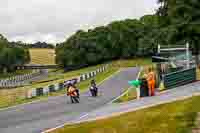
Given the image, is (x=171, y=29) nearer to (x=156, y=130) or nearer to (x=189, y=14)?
(x=189, y=14)

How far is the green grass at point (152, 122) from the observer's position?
1432 centimetres

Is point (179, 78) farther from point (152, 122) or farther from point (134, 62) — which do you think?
point (134, 62)

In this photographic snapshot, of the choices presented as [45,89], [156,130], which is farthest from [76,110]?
[45,89]

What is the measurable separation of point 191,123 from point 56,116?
32.1ft

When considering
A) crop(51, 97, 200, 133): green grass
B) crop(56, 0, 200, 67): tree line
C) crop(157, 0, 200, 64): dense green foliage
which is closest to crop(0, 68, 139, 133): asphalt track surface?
crop(51, 97, 200, 133): green grass

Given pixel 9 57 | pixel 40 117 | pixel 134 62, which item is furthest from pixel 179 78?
pixel 9 57

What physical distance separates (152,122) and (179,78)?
12596 millimetres

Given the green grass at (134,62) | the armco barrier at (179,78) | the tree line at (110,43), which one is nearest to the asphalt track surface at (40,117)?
the armco barrier at (179,78)

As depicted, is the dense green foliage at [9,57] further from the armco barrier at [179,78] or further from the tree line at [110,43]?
the armco barrier at [179,78]

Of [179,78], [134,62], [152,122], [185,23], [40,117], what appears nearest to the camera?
[152,122]

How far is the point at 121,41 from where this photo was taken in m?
120

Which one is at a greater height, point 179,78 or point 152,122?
point 179,78

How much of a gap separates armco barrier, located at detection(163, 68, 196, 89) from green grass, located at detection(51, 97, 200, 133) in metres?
8.35

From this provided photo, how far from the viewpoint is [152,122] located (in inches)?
598
